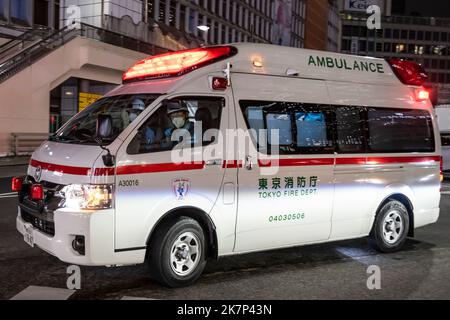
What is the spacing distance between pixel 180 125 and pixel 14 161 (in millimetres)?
17931

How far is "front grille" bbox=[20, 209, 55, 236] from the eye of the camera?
543cm

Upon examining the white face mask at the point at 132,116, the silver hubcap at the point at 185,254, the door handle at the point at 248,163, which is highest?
the white face mask at the point at 132,116

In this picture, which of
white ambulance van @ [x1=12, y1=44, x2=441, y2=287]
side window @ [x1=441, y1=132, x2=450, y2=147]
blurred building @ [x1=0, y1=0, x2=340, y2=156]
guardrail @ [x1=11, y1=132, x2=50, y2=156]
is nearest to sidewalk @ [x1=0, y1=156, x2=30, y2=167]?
guardrail @ [x1=11, y1=132, x2=50, y2=156]

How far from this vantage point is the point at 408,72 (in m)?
8.13

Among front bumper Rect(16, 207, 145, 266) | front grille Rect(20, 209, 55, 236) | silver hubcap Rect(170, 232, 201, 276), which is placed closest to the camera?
front bumper Rect(16, 207, 145, 266)

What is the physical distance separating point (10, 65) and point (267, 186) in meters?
19.6

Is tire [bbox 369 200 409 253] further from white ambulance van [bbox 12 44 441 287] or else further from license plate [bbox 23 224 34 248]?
license plate [bbox 23 224 34 248]

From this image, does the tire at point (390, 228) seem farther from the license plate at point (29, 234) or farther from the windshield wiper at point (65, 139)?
the license plate at point (29, 234)

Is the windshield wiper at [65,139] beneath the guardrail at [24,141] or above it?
above

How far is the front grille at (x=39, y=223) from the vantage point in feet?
17.8

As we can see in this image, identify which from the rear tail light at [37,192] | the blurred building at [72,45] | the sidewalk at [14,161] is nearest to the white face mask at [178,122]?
the rear tail light at [37,192]

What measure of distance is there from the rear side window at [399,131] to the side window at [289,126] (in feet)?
2.91

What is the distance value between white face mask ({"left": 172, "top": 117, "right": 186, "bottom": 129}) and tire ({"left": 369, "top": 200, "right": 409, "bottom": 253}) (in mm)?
3386

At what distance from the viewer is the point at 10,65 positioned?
902 inches
